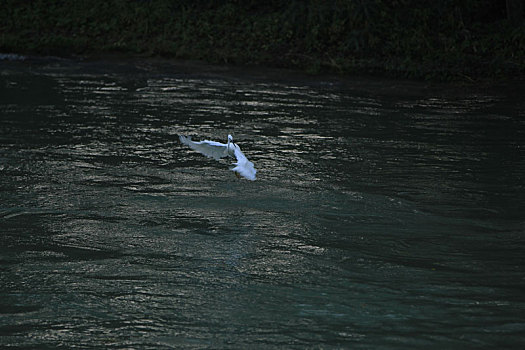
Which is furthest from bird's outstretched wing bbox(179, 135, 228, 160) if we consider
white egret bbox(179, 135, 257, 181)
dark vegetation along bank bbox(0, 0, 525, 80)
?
dark vegetation along bank bbox(0, 0, 525, 80)

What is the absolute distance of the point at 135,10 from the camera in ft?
70.6

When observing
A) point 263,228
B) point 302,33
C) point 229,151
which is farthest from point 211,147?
point 302,33

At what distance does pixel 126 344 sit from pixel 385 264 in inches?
101

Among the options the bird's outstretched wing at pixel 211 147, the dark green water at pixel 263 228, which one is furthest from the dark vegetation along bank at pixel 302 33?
the bird's outstretched wing at pixel 211 147

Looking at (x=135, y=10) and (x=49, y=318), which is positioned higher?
(x=135, y=10)

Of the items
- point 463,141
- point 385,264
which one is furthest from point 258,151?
point 385,264

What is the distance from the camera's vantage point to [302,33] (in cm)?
1948

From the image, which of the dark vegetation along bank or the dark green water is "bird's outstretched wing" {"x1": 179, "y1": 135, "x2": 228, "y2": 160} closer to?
the dark green water

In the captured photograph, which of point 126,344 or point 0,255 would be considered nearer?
point 126,344

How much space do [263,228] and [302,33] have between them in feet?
40.7

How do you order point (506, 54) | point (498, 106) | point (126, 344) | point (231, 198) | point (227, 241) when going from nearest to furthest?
1. point (126, 344)
2. point (227, 241)
3. point (231, 198)
4. point (498, 106)
5. point (506, 54)

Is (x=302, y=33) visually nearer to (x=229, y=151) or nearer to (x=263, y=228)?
(x=229, y=151)

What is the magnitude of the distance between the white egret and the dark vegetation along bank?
10036mm

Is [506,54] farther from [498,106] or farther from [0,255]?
[0,255]
